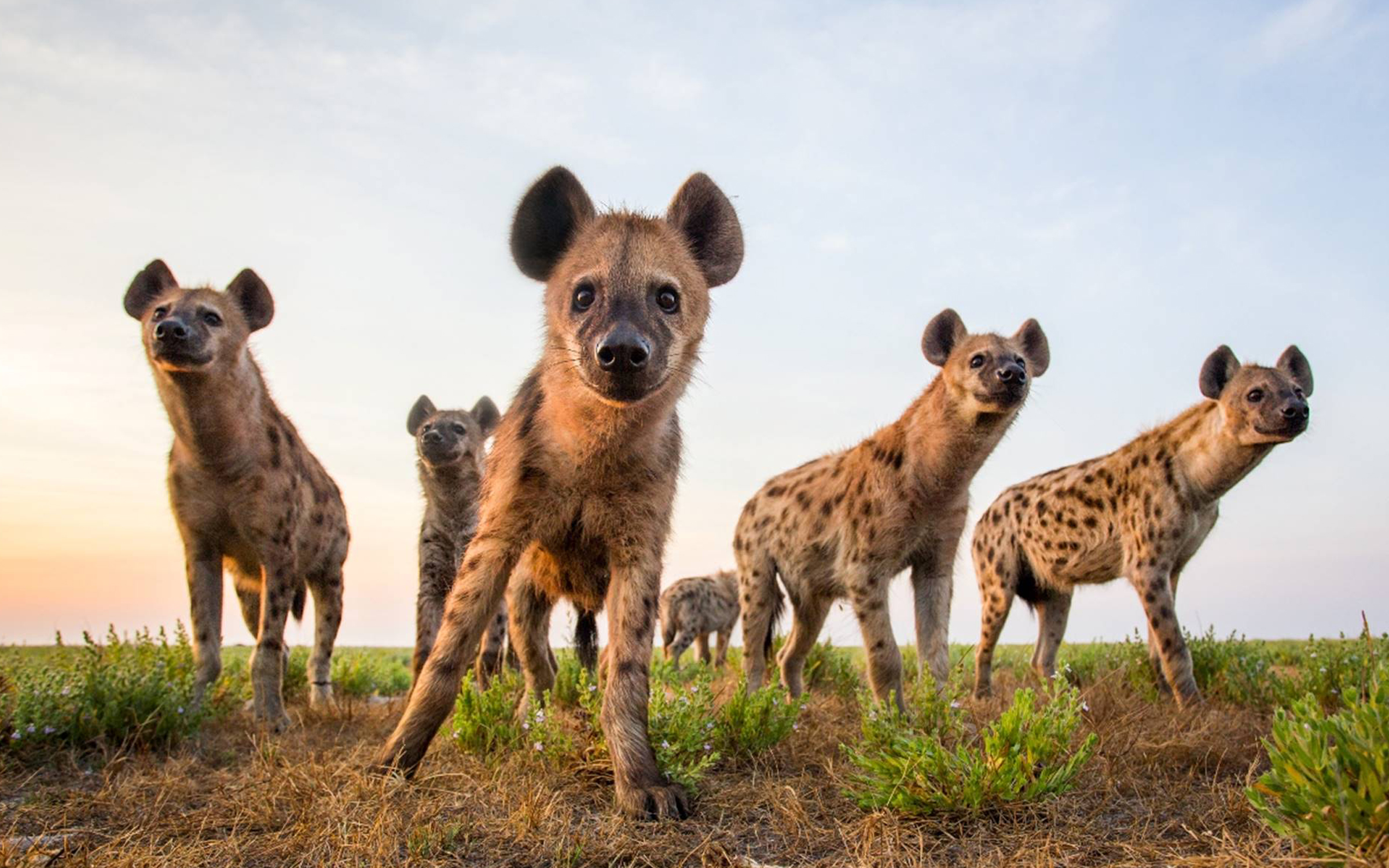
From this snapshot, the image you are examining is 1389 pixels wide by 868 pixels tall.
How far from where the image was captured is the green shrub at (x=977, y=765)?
3.32 metres

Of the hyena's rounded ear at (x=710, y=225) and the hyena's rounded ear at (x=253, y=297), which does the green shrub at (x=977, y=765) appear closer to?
the hyena's rounded ear at (x=710, y=225)

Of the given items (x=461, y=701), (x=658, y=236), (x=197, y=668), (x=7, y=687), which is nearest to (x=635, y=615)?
(x=461, y=701)

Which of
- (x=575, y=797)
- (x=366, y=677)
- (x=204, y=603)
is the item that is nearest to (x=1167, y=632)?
(x=575, y=797)

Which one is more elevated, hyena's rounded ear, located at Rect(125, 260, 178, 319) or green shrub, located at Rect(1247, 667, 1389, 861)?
hyena's rounded ear, located at Rect(125, 260, 178, 319)

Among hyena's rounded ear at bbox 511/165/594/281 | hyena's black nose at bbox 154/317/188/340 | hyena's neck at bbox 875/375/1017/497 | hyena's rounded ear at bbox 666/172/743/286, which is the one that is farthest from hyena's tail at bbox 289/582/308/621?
hyena's rounded ear at bbox 666/172/743/286

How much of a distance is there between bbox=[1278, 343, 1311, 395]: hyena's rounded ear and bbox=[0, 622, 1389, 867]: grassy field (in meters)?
1.94

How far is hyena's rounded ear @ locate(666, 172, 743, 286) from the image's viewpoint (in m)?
4.34

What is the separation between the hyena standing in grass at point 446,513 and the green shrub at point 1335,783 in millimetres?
4020

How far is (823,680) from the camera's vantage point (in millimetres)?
7621

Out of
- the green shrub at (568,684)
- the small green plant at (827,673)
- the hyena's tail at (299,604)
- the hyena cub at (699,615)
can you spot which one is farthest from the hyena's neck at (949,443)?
the hyena cub at (699,615)

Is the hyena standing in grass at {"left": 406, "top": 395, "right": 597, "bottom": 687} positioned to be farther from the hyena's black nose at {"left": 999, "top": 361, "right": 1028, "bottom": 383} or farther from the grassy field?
the hyena's black nose at {"left": 999, "top": 361, "right": 1028, "bottom": 383}

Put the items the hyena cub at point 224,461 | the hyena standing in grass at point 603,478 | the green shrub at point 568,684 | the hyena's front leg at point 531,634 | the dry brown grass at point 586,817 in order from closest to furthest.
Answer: the dry brown grass at point 586,817 < the hyena standing in grass at point 603,478 < the hyena's front leg at point 531,634 < the green shrub at point 568,684 < the hyena cub at point 224,461

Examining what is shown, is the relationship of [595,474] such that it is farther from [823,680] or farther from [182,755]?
[823,680]

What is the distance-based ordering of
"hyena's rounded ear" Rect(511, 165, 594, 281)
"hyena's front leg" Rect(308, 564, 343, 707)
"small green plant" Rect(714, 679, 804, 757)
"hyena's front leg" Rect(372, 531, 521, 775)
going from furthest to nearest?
"hyena's front leg" Rect(308, 564, 343, 707) < "small green plant" Rect(714, 679, 804, 757) < "hyena's rounded ear" Rect(511, 165, 594, 281) < "hyena's front leg" Rect(372, 531, 521, 775)
